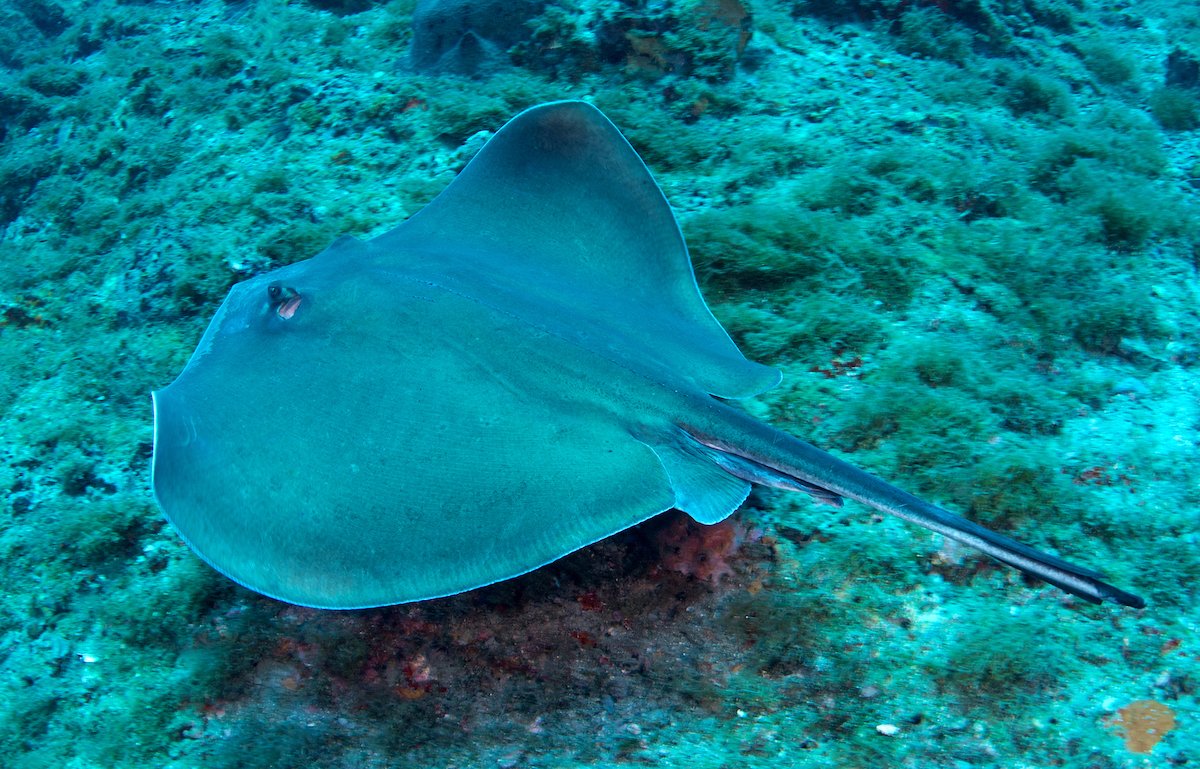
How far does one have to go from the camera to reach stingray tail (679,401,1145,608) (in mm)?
1785

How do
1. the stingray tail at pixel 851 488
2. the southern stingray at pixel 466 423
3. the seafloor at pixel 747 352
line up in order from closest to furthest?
1. the stingray tail at pixel 851 488
2. the southern stingray at pixel 466 423
3. the seafloor at pixel 747 352

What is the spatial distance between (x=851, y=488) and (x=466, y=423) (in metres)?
1.18

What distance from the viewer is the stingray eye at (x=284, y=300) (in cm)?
243

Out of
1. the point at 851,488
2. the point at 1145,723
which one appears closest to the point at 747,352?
the point at 851,488

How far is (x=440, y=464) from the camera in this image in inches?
83.4

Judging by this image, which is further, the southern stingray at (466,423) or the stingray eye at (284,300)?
the stingray eye at (284,300)

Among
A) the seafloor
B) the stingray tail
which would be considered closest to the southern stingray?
the stingray tail

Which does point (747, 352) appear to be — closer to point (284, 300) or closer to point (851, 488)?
point (851, 488)

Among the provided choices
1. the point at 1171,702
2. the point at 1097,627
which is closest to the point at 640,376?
the point at 1097,627

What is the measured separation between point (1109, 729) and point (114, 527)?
369 cm

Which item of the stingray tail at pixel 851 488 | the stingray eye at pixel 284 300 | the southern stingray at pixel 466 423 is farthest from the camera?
the stingray eye at pixel 284 300

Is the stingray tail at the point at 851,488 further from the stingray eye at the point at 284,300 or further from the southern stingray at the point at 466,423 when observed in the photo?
the stingray eye at the point at 284,300

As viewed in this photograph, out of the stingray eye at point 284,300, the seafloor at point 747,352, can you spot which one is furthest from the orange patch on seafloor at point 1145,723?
the stingray eye at point 284,300

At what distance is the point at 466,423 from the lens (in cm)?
221
